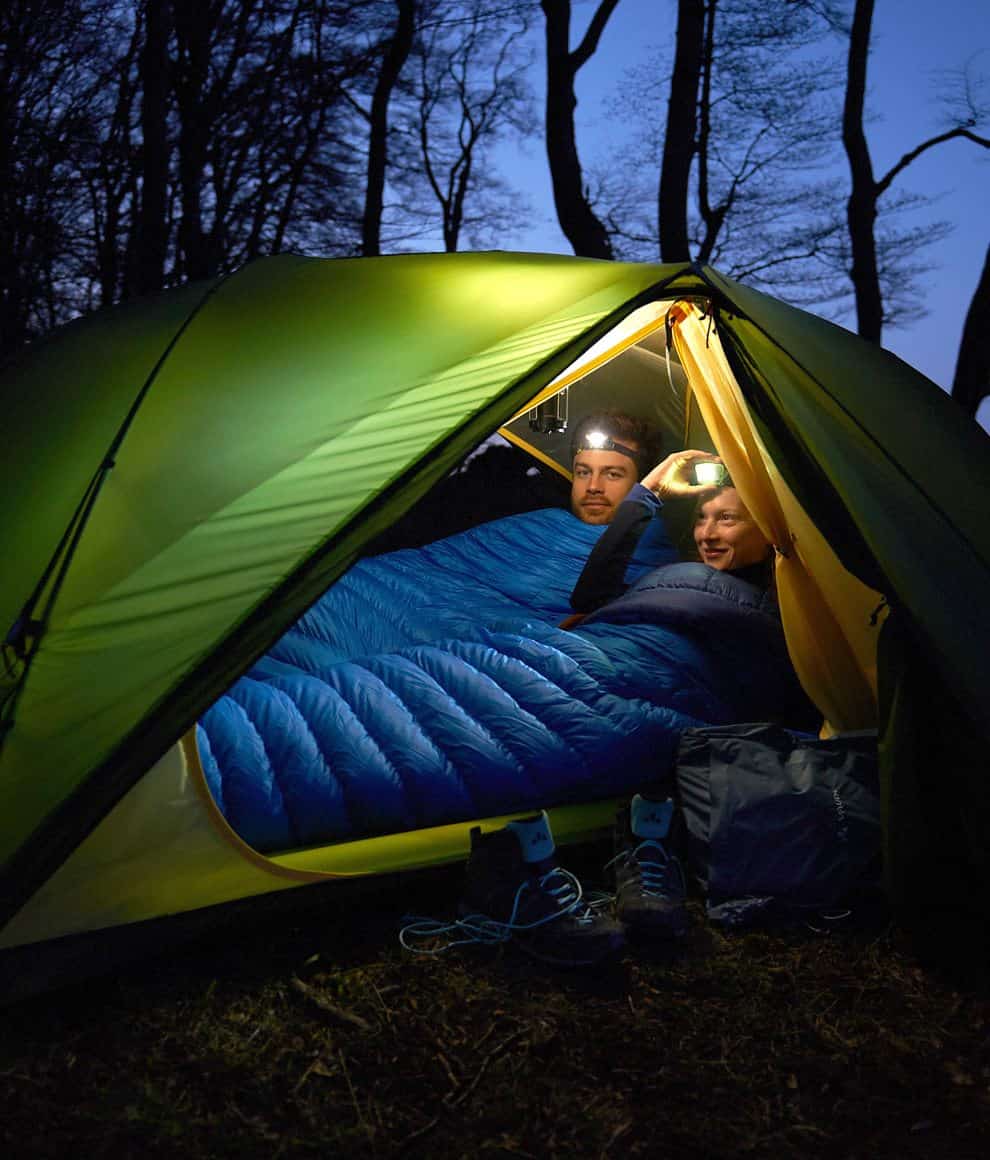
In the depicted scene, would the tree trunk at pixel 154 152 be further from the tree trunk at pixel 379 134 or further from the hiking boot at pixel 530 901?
the hiking boot at pixel 530 901

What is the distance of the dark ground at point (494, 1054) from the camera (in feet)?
5.20

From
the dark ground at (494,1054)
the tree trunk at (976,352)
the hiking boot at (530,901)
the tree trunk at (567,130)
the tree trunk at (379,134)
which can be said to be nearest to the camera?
the dark ground at (494,1054)

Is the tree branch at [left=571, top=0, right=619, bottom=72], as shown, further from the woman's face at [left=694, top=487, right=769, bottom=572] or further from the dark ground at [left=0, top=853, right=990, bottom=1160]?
the dark ground at [left=0, top=853, right=990, bottom=1160]

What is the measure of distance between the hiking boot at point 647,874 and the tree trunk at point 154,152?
→ 267 inches

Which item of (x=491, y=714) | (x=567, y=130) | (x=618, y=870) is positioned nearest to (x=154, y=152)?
(x=567, y=130)

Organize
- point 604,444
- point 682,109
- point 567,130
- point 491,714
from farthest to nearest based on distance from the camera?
point 567,130
point 682,109
point 604,444
point 491,714

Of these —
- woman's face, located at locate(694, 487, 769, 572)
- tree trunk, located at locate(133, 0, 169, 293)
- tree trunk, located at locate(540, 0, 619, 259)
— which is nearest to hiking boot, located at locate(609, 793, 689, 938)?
woman's face, located at locate(694, 487, 769, 572)

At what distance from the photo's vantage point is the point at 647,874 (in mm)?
2234

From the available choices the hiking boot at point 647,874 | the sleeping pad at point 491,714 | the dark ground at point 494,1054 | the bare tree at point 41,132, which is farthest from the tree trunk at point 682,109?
the bare tree at point 41,132

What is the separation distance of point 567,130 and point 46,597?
750cm

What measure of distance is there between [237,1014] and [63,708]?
0.66 m

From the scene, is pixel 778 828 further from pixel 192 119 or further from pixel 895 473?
pixel 192 119

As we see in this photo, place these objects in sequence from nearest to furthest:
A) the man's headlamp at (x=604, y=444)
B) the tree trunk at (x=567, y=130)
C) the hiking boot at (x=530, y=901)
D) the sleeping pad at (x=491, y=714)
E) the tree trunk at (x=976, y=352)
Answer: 1. the hiking boot at (x=530, y=901)
2. the sleeping pad at (x=491, y=714)
3. the man's headlamp at (x=604, y=444)
4. the tree trunk at (x=976, y=352)
5. the tree trunk at (x=567, y=130)

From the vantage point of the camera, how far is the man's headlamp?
4238mm
